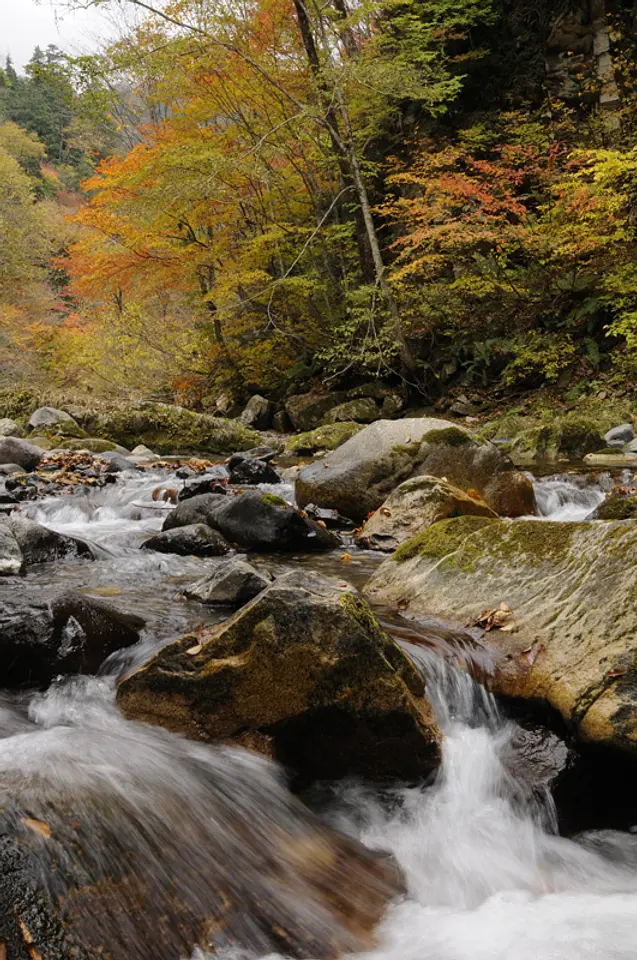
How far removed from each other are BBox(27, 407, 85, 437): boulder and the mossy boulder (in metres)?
0.45

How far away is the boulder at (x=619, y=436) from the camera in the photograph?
36.7 ft

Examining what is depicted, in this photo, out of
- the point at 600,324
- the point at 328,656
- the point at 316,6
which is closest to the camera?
the point at 328,656

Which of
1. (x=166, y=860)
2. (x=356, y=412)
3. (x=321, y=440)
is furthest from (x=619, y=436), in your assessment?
(x=166, y=860)

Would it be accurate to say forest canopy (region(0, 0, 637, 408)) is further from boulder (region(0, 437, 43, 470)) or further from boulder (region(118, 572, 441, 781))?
boulder (region(118, 572, 441, 781))

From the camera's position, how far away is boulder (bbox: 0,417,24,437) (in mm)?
14648

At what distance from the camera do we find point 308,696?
2840 millimetres

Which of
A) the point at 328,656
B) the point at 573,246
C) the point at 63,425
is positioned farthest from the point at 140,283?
the point at 328,656

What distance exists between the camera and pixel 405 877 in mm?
2490

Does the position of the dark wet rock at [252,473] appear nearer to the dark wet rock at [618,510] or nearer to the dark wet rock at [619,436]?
the dark wet rock at [618,510]

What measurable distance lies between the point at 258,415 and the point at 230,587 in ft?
46.2

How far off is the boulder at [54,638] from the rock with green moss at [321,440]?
939 centimetres

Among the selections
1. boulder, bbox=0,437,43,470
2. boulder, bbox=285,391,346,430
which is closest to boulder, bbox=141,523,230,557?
boulder, bbox=0,437,43,470

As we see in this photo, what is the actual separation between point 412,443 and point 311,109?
9.08 meters

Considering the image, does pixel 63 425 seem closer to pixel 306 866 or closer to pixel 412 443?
pixel 412 443
